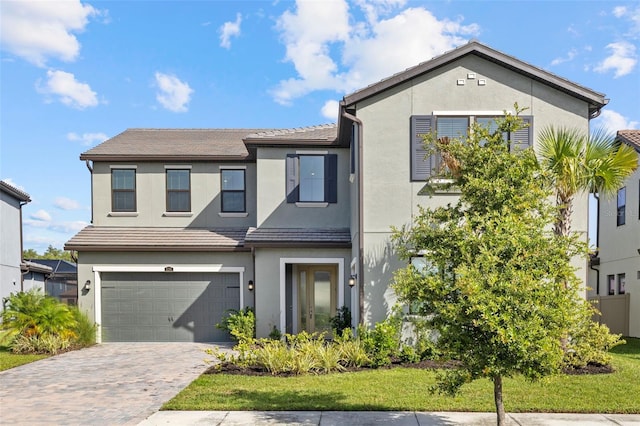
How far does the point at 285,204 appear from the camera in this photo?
14289 mm

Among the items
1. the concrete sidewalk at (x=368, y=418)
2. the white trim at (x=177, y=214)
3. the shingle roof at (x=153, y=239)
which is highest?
the white trim at (x=177, y=214)

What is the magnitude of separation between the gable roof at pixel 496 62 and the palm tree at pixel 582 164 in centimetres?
138

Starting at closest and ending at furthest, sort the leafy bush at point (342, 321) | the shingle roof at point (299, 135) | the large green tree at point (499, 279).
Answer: the large green tree at point (499, 279)
the leafy bush at point (342, 321)
the shingle roof at point (299, 135)

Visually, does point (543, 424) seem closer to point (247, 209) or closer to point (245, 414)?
point (245, 414)

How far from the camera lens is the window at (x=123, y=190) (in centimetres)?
1564

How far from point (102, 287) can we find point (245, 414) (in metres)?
10.3

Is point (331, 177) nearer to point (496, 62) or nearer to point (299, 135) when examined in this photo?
point (299, 135)

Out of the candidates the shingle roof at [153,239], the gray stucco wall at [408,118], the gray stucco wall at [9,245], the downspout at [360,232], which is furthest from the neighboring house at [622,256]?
the gray stucco wall at [9,245]

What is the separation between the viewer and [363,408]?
692 cm

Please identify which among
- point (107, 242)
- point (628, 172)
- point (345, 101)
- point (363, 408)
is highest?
point (345, 101)

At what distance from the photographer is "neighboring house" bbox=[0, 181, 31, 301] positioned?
19.7 metres

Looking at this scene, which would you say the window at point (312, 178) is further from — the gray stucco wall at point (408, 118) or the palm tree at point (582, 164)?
the palm tree at point (582, 164)

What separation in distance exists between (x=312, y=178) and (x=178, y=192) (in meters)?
4.99

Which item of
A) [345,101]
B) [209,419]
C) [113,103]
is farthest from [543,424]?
[113,103]
